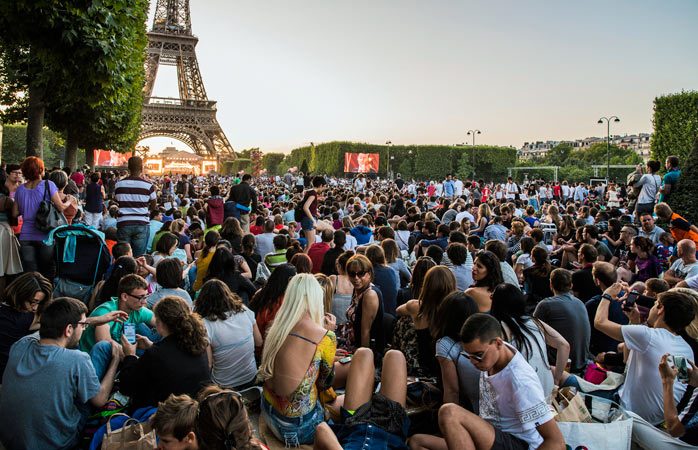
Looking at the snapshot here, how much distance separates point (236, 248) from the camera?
6926 millimetres

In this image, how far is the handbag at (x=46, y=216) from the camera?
214 inches

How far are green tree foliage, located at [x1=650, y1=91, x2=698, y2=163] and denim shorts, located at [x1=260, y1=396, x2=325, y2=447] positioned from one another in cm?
3566

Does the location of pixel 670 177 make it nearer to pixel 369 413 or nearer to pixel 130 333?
pixel 369 413

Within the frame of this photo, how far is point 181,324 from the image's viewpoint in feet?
9.46

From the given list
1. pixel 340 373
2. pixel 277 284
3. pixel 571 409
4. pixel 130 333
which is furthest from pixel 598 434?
pixel 130 333

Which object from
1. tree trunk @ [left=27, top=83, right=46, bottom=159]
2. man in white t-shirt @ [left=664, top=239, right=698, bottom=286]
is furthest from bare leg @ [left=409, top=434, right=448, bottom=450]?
tree trunk @ [left=27, top=83, right=46, bottom=159]

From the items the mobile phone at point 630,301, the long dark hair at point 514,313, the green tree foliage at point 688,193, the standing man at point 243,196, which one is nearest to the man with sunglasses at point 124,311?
the long dark hair at point 514,313

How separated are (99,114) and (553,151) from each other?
108884 millimetres

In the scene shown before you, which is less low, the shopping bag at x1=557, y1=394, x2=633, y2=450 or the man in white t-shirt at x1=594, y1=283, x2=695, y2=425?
the man in white t-shirt at x1=594, y1=283, x2=695, y2=425

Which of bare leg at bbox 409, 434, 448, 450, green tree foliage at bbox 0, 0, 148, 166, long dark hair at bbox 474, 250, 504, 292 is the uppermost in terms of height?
green tree foliage at bbox 0, 0, 148, 166

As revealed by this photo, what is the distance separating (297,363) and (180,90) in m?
55.4

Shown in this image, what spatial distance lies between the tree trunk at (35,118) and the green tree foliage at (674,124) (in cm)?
3506

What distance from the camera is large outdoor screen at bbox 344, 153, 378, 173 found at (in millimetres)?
52438

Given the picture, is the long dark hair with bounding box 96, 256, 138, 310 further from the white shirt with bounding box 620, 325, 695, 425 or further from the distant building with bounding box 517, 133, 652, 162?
the distant building with bounding box 517, 133, 652, 162
